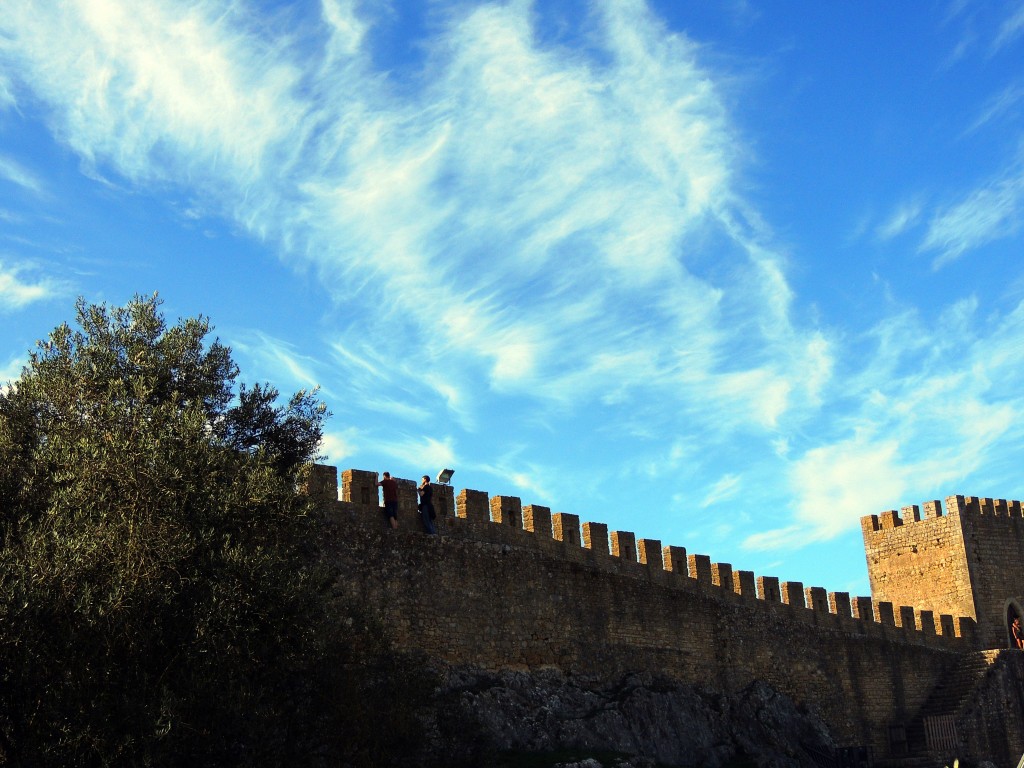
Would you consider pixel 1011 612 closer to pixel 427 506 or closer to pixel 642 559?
pixel 642 559

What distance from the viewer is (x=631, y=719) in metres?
23.1

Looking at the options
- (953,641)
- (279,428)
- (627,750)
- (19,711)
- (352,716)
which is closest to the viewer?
(19,711)

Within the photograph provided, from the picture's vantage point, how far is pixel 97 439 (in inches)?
653

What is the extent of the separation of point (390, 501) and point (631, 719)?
22.0 ft

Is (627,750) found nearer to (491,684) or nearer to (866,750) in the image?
(491,684)

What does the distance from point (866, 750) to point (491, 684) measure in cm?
1261

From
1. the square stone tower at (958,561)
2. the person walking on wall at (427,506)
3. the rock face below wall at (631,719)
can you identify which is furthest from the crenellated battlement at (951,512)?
the person walking on wall at (427,506)

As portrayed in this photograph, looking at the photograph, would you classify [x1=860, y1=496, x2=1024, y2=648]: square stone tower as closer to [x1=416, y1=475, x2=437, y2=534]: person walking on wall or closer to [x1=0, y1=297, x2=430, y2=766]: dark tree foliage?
[x1=416, y1=475, x2=437, y2=534]: person walking on wall

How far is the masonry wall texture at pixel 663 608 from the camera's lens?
21.4 meters

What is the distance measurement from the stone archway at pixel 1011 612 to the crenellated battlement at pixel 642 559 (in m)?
1.55

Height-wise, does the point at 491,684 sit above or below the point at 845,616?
below

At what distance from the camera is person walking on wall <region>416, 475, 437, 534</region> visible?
71.8 ft

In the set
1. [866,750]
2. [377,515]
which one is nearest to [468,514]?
[377,515]

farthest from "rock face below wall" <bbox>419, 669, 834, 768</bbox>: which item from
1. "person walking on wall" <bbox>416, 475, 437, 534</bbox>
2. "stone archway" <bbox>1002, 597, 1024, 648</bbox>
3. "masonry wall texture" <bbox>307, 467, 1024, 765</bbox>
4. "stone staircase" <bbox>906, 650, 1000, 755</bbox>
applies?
"stone archway" <bbox>1002, 597, 1024, 648</bbox>
